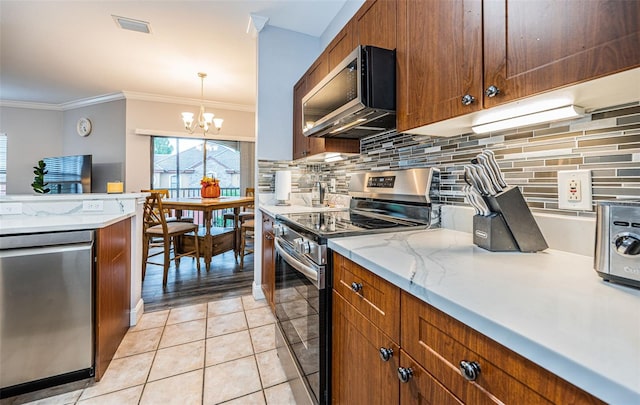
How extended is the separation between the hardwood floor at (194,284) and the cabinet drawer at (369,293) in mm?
1954

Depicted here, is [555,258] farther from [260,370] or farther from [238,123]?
[238,123]

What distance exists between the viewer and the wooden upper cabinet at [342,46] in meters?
1.63

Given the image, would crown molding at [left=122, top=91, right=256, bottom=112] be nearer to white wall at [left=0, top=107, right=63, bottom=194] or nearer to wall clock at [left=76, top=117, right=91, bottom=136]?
wall clock at [left=76, top=117, right=91, bottom=136]

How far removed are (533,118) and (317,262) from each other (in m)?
0.89

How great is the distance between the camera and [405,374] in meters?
0.69

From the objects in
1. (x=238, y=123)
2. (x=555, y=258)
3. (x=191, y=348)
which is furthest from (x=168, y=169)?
(x=555, y=258)

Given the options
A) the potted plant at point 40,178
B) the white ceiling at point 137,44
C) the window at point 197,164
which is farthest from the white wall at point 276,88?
the potted plant at point 40,178

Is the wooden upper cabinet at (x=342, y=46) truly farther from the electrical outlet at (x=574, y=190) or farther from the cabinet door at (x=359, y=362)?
the cabinet door at (x=359, y=362)

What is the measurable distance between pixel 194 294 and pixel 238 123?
12.1 ft

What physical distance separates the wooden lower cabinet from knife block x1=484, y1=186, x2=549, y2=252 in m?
0.48

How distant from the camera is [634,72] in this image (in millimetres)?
583

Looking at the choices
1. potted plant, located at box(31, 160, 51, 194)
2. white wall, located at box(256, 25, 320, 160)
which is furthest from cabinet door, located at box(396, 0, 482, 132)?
potted plant, located at box(31, 160, 51, 194)

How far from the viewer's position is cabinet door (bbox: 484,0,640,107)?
0.57 metres

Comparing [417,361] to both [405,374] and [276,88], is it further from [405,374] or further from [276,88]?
[276,88]
